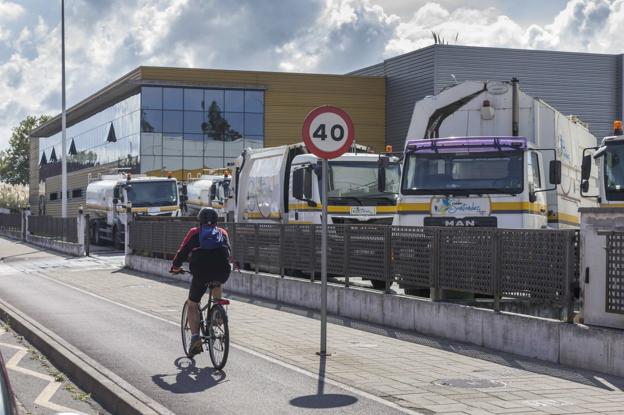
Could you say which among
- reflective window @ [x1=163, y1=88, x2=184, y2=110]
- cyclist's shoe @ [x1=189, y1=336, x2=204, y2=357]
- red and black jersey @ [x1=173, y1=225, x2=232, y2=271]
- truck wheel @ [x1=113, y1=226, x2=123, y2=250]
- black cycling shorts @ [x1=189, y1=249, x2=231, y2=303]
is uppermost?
reflective window @ [x1=163, y1=88, x2=184, y2=110]

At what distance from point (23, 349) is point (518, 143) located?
8.09 meters

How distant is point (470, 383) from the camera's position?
900cm

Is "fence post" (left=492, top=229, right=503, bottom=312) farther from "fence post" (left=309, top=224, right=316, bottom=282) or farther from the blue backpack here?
"fence post" (left=309, top=224, right=316, bottom=282)

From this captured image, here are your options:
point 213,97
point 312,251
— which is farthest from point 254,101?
point 312,251

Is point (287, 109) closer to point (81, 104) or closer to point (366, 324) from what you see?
point (81, 104)

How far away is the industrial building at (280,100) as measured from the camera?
180 ft

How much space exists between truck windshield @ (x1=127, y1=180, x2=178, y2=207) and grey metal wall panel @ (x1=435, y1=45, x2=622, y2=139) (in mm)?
20277

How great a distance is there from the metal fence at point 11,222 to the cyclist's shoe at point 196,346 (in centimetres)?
4906

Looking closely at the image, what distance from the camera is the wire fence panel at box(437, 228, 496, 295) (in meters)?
11.8

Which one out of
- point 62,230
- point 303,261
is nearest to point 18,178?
point 62,230

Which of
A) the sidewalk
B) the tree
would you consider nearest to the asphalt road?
the sidewalk

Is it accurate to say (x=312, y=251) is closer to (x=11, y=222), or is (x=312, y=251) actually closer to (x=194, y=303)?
(x=194, y=303)

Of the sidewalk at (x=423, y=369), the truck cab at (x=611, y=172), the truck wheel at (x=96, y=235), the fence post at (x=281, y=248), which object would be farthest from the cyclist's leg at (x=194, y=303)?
the truck wheel at (x=96, y=235)

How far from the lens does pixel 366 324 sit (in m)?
13.9
